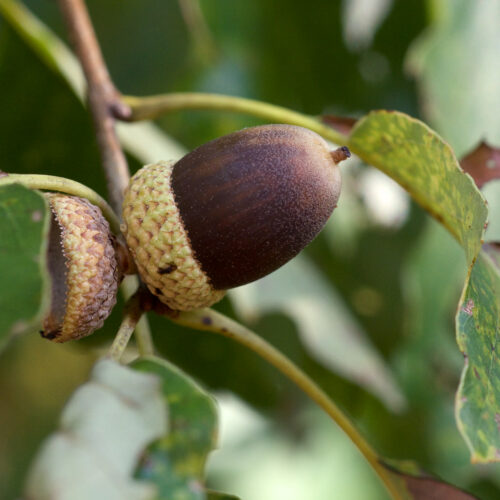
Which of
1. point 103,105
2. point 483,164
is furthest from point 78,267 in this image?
point 483,164

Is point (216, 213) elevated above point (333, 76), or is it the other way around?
point (216, 213)

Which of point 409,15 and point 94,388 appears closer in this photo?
point 94,388

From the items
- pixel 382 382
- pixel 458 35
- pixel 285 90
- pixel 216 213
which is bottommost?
pixel 382 382

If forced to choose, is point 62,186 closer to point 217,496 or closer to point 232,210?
point 232,210

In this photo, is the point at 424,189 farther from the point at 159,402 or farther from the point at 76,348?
the point at 76,348

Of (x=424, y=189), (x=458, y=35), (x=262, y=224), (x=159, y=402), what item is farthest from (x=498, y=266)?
(x=458, y=35)

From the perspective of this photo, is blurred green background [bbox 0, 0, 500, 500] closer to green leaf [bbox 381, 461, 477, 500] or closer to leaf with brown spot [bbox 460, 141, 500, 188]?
leaf with brown spot [bbox 460, 141, 500, 188]

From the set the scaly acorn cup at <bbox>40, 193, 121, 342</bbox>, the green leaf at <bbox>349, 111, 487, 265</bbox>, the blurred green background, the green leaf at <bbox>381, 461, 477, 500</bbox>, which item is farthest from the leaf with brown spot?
the scaly acorn cup at <bbox>40, 193, 121, 342</bbox>
